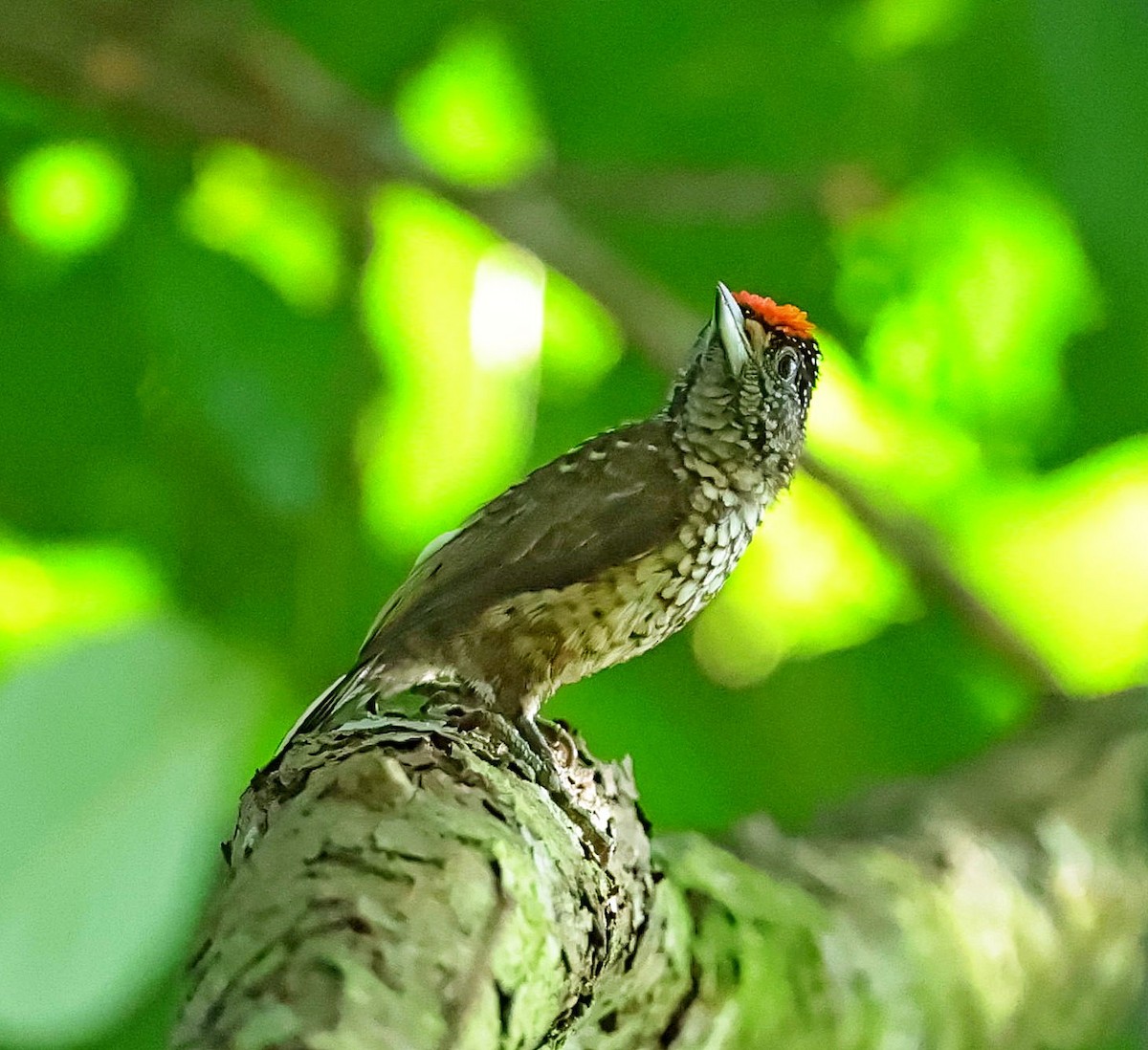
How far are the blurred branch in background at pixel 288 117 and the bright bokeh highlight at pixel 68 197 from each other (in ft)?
0.46

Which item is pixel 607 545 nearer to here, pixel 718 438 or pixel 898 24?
pixel 718 438

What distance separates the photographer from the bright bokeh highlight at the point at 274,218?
10.1 ft

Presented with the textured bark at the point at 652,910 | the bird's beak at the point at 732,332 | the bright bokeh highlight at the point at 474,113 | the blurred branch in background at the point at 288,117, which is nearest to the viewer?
the textured bark at the point at 652,910

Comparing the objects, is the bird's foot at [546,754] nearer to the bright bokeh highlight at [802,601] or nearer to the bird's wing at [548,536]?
the bird's wing at [548,536]

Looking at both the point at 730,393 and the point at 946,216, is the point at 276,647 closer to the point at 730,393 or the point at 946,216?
the point at 730,393

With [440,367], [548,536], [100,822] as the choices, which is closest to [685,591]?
[548,536]

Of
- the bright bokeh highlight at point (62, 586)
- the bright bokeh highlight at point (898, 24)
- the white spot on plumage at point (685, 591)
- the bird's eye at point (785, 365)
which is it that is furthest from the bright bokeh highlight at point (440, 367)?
the white spot on plumage at point (685, 591)

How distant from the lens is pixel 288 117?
A: 287 centimetres

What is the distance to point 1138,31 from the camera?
5.22 feet

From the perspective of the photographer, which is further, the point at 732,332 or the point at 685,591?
the point at 732,332

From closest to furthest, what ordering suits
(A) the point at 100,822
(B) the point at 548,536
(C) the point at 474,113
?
(A) the point at 100,822, (B) the point at 548,536, (C) the point at 474,113

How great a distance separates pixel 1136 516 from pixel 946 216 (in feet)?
2.70

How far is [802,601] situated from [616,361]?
0.69m

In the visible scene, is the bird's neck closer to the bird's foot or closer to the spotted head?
the spotted head
